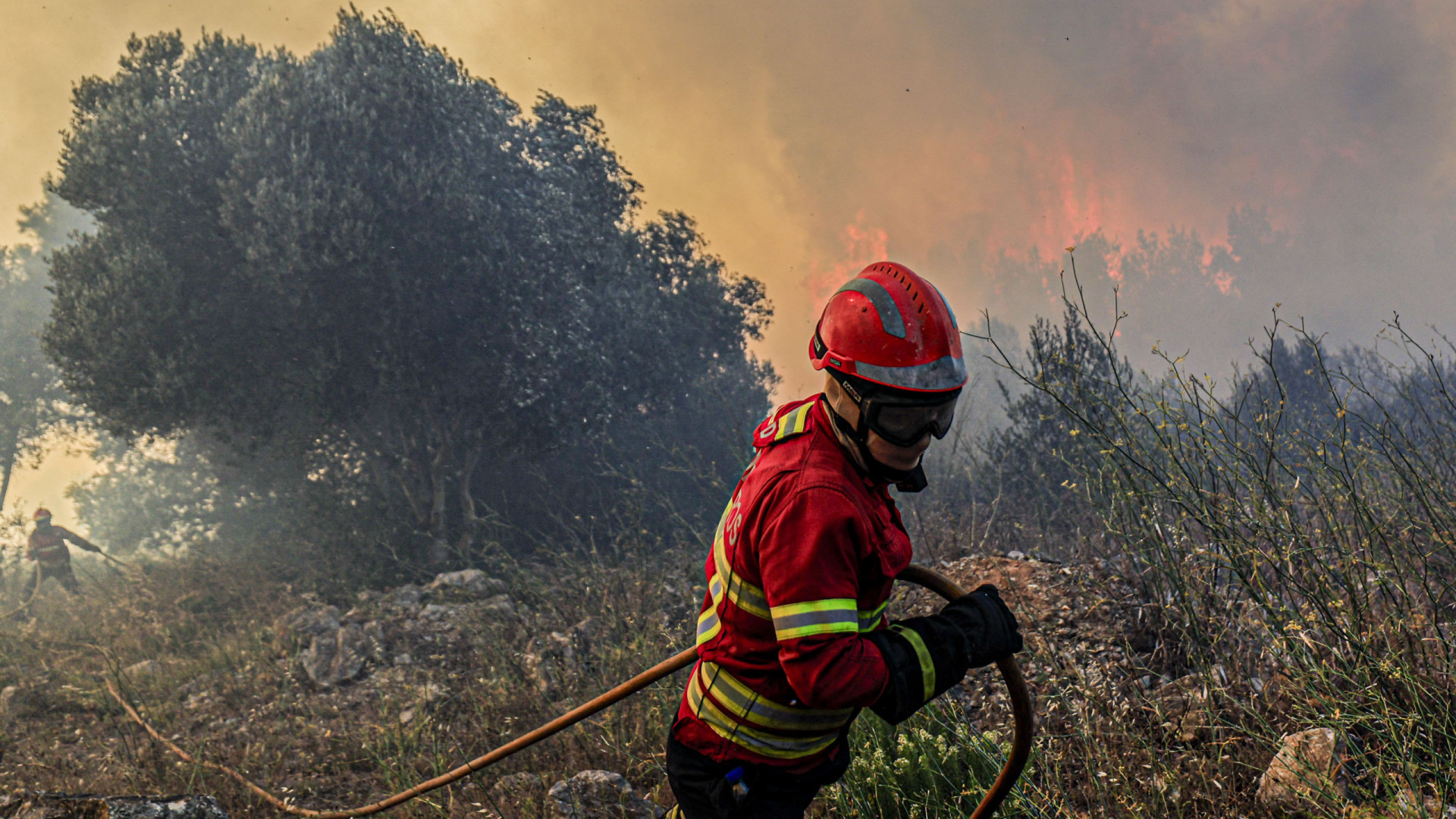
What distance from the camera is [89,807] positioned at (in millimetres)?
3340

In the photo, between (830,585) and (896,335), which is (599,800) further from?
(896,335)

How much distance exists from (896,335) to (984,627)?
32.6 inches

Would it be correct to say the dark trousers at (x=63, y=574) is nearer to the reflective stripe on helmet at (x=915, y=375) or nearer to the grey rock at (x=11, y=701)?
the grey rock at (x=11, y=701)

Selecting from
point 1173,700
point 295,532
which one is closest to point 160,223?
point 295,532

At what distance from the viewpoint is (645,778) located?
4484 millimetres

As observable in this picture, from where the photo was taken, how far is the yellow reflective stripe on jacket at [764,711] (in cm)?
204

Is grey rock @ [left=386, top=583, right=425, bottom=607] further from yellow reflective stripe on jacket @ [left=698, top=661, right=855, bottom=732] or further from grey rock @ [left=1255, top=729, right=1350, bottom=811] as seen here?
grey rock @ [left=1255, top=729, right=1350, bottom=811]

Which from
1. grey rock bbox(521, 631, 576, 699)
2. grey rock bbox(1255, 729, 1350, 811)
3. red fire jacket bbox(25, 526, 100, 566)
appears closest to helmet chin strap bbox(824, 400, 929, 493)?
grey rock bbox(1255, 729, 1350, 811)

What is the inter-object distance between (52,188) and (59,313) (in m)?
2.31

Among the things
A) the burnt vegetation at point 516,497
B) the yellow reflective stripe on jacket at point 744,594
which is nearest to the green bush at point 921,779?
the burnt vegetation at point 516,497

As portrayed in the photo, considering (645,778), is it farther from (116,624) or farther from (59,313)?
(59,313)

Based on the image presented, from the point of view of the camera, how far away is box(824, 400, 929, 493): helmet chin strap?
6.49ft

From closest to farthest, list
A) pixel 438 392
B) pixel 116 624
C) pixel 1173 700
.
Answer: pixel 1173 700 → pixel 116 624 → pixel 438 392

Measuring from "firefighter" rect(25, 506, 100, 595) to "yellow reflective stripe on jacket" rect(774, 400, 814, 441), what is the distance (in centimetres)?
1643
